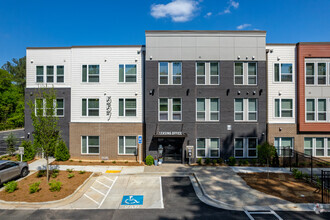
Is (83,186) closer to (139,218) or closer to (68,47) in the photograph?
(139,218)

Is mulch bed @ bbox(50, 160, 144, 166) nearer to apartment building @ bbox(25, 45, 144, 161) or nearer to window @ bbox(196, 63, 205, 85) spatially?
apartment building @ bbox(25, 45, 144, 161)

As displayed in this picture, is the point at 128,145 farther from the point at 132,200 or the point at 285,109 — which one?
the point at 285,109

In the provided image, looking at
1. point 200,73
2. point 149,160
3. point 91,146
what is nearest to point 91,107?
point 91,146

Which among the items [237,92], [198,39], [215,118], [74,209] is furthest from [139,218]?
[198,39]

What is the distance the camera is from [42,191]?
1117 cm

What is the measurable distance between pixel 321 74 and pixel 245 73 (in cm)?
707

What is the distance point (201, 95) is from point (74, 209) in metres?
13.0

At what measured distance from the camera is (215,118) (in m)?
18.0

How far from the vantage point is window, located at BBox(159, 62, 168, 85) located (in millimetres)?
17984

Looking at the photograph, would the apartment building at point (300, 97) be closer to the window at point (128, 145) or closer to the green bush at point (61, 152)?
the window at point (128, 145)

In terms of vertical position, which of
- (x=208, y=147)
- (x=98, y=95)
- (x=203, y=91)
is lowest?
(x=208, y=147)

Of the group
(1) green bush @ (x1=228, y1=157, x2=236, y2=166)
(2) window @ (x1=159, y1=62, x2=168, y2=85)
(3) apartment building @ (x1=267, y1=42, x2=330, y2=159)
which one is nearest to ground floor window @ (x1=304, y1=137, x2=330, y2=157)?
(3) apartment building @ (x1=267, y1=42, x2=330, y2=159)

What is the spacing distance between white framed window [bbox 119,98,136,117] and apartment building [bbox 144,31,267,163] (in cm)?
162

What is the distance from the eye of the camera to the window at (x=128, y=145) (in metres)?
18.5
